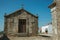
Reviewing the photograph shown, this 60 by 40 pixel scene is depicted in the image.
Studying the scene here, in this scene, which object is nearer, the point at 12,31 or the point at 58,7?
the point at 58,7

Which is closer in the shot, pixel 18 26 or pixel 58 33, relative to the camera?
pixel 58 33

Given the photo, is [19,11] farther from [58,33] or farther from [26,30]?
[58,33]

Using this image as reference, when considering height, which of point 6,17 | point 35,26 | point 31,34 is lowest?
point 31,34

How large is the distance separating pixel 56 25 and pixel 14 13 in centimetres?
1897

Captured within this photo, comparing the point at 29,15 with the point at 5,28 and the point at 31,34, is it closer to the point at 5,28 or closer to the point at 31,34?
the point at 31,34

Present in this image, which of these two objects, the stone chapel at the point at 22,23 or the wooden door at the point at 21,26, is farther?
the wooden door at the point at 21,26

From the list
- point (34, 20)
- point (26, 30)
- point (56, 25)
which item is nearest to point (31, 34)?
point (26, 30)

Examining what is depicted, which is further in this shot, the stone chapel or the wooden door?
the wooden door

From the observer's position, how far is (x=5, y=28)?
Answer: 22.9 meters

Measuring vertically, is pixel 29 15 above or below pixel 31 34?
above

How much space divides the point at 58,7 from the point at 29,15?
18.6 metres

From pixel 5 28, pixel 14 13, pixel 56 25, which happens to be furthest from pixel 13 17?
pixel 56 25

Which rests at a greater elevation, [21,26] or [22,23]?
[22,23]

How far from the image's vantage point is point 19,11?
23.8 m
